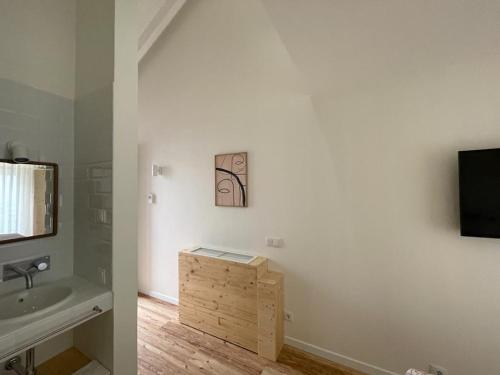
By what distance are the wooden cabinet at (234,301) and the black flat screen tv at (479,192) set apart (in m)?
1.55

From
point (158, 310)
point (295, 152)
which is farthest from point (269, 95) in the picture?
point (158, 310)

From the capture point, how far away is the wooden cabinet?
1976 millimetres

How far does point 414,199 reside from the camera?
1.66m

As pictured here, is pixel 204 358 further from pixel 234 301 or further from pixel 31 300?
pixel 31 300

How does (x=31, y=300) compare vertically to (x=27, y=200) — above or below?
below

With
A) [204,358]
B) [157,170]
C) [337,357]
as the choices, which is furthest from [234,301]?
[157,170]

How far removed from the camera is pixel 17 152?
108 cm

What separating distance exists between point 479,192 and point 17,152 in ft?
9.13

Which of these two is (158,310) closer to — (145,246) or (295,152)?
(145,246)

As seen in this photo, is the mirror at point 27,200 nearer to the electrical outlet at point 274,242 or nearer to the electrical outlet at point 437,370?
the electrical outlet at point 274,242

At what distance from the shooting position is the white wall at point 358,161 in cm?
144

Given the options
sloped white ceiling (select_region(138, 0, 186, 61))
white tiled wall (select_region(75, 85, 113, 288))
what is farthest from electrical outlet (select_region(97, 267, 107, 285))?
sloped white ceiling (select_region(138, 0, 186, 61))

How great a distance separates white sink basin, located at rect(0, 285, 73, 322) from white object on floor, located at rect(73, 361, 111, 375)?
42cm

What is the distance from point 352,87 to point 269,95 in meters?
0.81
